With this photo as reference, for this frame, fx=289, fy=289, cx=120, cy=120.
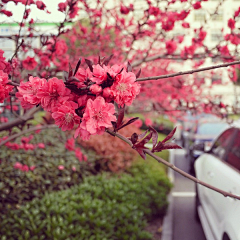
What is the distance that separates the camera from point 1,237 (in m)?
3.40

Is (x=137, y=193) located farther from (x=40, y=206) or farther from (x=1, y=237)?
(x=1, y=237)

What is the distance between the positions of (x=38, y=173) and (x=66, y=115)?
12.7ft

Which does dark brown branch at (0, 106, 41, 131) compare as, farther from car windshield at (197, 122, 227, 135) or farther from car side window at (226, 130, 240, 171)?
car windshield at (197, 122, 227, 135)

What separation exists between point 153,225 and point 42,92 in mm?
4036

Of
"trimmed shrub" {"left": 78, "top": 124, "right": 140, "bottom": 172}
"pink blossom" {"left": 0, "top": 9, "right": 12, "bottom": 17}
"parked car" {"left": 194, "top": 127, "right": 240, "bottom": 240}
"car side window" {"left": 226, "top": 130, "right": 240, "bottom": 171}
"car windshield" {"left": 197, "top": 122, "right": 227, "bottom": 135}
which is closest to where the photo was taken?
"parked car" {"left": 194, "top": 127, "right": 240, "bottom": 240}

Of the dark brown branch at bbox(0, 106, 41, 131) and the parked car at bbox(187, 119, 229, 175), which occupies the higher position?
the dark brown branch at bbox(0, 106, 41, 131)

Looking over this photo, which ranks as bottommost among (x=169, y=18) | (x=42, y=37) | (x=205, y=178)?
(x=205, y=178)

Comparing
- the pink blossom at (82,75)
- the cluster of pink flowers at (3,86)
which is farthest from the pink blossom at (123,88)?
the cluster of pink flowers at (3,86)

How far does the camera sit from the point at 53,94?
1354mm

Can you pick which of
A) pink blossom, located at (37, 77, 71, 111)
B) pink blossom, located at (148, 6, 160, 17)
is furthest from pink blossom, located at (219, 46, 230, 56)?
pink blossom, located at (37, 77, 71, 111)

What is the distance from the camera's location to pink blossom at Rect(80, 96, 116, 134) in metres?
1.26

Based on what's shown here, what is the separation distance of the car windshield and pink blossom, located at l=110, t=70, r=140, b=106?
25.3 feet

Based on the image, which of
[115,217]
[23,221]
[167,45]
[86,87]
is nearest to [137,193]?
[115,217]

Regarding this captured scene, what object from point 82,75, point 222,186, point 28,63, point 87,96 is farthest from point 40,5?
point 222,186
